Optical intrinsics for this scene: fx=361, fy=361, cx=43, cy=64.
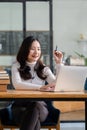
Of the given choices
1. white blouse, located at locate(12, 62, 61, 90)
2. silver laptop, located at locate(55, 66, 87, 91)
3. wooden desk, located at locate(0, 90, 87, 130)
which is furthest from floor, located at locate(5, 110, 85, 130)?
wooden desk, located at locate(0, 90, 87, 130)

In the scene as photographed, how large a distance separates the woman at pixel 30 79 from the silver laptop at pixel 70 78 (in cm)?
12

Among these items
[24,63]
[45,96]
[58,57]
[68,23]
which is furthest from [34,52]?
[68,23]

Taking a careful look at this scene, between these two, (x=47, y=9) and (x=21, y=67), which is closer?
(x=21, y=67)

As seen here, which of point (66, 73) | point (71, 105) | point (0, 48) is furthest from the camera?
point (0, 48)

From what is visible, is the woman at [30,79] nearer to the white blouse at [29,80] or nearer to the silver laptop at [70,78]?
the white blouse at [29,80]

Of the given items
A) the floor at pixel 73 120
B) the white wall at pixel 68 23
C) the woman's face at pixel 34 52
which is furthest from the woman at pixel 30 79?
the white wall at pixel 68 23

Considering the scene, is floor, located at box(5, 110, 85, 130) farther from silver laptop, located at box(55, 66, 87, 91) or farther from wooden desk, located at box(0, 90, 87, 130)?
wooden desk, located at box(0, 90, 87, 130)

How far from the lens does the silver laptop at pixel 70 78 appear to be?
2820mm

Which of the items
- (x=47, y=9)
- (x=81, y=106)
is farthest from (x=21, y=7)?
(x=81, y=106)

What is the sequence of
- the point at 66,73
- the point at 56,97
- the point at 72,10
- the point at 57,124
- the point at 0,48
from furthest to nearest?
1. the point at 72,10
2. the point at 0,48
3. the point at 57,124
4. the point at 66,73
5. the point at 56,97

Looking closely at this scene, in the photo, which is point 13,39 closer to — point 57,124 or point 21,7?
point 21,7

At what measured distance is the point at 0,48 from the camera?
7059mm

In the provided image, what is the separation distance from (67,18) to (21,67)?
16.0 feet

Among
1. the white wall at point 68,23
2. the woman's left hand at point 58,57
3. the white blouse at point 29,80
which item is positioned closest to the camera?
the white blouse at point 29,80
